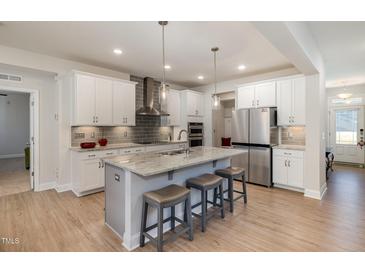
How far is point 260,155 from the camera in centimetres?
433

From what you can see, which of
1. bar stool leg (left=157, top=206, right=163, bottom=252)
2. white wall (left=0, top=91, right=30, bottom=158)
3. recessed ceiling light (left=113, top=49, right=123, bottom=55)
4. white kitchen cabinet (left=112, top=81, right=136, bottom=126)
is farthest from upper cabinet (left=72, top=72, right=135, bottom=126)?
white wall (left=0, top=91, right=30, bottom=158)

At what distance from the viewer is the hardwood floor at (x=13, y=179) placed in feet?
13.2

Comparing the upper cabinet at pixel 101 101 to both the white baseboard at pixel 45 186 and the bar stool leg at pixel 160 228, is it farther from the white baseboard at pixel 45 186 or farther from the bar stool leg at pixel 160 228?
the bar stool leg at pixel 160 228

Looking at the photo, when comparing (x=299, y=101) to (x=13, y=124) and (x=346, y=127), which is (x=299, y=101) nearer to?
(x=346, y=127)

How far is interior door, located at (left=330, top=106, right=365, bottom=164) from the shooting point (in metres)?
6.48

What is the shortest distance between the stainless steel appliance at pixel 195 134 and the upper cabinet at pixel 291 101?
7.91ft

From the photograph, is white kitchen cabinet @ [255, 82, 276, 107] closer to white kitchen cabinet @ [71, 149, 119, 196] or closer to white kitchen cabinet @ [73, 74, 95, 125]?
white kitchen cabinet @ [71, 149, 119, 196]

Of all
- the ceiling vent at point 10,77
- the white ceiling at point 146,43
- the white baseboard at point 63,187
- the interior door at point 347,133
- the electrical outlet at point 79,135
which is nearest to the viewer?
the white ceiling at point 146,43

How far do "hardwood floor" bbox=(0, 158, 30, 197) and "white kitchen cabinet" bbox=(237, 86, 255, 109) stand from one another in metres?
5.28

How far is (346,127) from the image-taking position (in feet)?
22.2

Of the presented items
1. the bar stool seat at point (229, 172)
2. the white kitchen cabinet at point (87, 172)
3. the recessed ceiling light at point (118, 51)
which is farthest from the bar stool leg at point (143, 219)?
the recessed ceiling light at point (118, 51)

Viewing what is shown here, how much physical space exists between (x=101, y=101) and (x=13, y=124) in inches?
258

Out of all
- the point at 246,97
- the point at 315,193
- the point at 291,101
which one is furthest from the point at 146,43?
the point at 315,193
